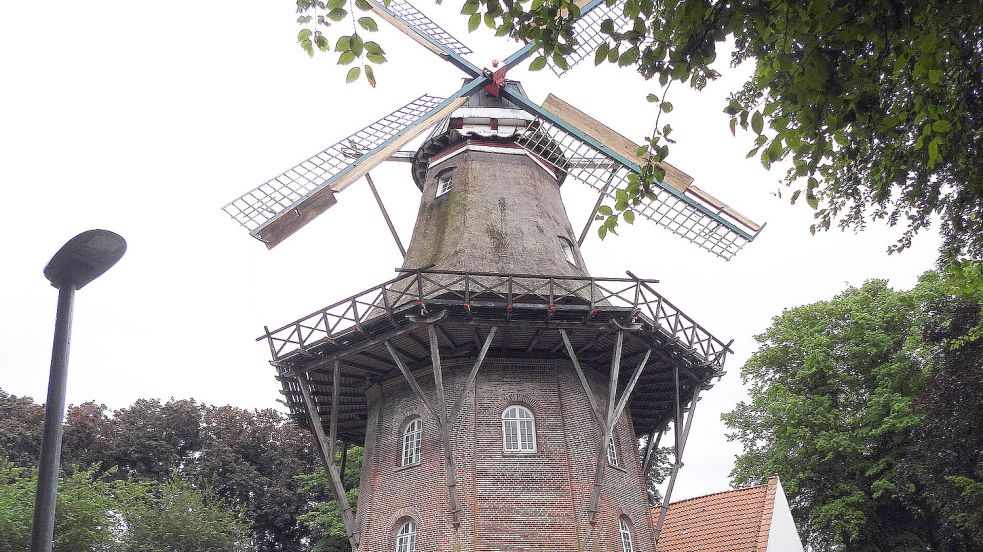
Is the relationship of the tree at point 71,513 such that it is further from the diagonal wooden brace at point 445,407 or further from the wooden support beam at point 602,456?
the wooden support beam at point 602,456

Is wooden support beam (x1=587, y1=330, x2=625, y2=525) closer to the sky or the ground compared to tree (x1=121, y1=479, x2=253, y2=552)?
closer to the ground

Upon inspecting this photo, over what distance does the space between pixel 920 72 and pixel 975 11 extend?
0.44 metres

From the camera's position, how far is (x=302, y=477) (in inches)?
1255

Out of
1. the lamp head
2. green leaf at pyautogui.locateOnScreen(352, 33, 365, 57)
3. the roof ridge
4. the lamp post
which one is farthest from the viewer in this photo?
the roof ridge

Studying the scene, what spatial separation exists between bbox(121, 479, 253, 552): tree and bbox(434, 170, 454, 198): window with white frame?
52.5 ft

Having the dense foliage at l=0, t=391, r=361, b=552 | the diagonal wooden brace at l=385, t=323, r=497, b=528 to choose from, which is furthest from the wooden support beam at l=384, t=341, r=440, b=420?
the dense foliage at l=0, t=391, r=361, b=552

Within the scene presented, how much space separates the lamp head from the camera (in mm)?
4301

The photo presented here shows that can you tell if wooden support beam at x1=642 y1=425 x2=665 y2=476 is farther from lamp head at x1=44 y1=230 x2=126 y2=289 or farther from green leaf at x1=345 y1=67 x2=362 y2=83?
lamp head at x1=44 y1=230 x2=126 y2=289

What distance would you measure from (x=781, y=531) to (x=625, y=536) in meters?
5.13

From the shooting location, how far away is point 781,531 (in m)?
18.5

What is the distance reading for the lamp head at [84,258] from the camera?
430 centimetres

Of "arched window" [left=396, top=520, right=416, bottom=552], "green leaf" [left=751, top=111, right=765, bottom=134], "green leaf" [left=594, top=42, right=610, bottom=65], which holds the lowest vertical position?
"green leaf" [left=751, top=111, right=765, bottom=134]

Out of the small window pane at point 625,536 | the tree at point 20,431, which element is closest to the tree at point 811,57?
the small window pane at point 625,536

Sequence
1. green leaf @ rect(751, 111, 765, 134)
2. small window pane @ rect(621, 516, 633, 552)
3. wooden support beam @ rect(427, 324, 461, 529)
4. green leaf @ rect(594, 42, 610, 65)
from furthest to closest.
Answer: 1. small window pane @ rect(621, 516, 633, 552)
2. wooden support beam @ rect(427, 324, 461, 529)
3. green leaf @ rect(594, 42, 610, 65)
4. green leaf @ rect(751, 111, 765, 134)
